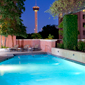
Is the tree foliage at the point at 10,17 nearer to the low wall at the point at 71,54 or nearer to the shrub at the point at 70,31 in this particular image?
the low wall at the point at 71,54

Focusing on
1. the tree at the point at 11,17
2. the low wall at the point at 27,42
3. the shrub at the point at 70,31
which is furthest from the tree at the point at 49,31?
the shrub at the point at 70,31

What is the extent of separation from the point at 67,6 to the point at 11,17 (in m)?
8.76

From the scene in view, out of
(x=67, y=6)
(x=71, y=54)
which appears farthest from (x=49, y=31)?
(x=71, y=54)

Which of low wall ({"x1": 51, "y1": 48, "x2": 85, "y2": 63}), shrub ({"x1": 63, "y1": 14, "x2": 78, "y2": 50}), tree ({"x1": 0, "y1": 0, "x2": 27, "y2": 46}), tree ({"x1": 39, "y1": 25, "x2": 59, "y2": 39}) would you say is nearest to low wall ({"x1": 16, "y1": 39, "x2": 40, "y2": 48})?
tree ({"x1": 0, "y1": 0, "x2": 27, "y2": 46})

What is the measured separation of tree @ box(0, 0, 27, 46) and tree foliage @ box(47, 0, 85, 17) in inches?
287

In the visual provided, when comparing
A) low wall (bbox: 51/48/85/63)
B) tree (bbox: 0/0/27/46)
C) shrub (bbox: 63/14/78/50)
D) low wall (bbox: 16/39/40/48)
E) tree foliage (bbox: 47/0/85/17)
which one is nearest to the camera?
low wall (bbox: 51/48/85/63)

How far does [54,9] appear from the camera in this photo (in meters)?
16.9

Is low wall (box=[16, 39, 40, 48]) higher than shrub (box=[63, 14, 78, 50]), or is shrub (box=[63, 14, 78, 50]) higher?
shrub (box=[63, 14, 78, 50])

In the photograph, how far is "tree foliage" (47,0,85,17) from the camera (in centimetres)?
1525

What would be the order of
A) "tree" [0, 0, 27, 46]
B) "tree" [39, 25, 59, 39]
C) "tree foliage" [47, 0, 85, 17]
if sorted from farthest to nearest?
1. "tree" [39, 25, 59, 39]
2. "tree" [0, 0, 27, 46]
3. "tree foliage" [47, 0, 85, 17]

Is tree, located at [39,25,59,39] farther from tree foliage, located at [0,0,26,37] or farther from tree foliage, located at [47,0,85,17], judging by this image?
tree foliage, located at [47,0,85,17]

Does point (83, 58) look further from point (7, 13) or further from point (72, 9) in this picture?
point (7, 13)

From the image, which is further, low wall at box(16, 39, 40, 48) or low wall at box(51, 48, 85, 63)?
low wall at box(16, 39, 40, 48)

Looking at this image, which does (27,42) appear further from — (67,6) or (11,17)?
(67,6)
